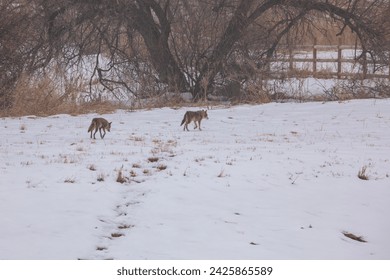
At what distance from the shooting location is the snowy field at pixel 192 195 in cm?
570

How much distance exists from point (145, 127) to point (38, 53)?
7640 mm

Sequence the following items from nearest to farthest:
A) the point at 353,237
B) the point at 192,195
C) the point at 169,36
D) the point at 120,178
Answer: the point at 353,237 → the point at 192,195 → the point at 120,178 → the point at 169,36

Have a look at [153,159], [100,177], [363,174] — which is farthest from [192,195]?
[363,174]

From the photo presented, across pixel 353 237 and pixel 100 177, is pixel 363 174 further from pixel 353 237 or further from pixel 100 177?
pixel 100 177

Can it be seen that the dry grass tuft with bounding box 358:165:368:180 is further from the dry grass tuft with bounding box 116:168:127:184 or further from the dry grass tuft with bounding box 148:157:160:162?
the dry grass tuft with bounding box 116:168:127:184

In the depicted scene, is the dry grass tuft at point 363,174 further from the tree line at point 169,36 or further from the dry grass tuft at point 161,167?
the tree line at point 169,36

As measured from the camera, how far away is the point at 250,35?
2062cm

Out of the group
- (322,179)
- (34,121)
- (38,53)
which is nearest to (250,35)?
(38,53)

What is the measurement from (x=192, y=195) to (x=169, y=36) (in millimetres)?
14468

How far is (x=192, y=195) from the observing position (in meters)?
7.39

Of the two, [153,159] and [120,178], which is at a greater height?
[153,159]

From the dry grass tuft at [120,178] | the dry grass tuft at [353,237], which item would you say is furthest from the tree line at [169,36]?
the dry grass tuft at [353,237]
